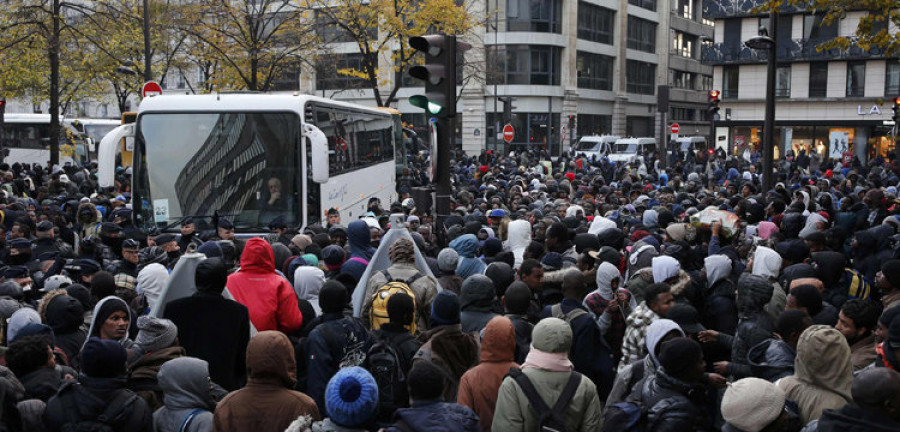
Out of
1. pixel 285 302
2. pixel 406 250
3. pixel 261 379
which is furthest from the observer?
pixel 406 250

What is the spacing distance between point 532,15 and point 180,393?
56125 millimetres

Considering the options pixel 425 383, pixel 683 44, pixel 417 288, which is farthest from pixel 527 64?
pixel 425 383

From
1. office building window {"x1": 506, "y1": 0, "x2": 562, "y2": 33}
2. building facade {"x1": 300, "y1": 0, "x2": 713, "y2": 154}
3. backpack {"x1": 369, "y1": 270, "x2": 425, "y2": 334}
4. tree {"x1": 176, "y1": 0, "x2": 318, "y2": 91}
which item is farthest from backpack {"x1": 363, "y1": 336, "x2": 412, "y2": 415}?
office building window {"x1": 506, "y1": 0, "x2": 562, "y2": 33}

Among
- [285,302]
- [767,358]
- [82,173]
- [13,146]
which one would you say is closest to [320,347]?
[285,302]

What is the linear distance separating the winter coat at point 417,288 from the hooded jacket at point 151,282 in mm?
1844

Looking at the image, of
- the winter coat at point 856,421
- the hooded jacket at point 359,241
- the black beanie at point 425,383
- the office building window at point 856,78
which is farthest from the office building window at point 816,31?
the black beanie at point 425,383

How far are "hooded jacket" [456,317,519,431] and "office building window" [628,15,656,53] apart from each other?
65952 millimetres

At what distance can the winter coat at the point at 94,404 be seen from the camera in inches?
178

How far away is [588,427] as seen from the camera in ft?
15.8

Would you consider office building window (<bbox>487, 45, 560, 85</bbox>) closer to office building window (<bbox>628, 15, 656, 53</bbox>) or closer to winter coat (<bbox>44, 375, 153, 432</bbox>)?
office building window (<bbox>628, 15, 656, 53</bbox>)

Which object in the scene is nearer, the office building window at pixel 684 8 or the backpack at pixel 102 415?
the backpack at pixel 102 415

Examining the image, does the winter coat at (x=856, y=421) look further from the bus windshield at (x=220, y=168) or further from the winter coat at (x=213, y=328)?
the bus windshield at (x=220, y=168)

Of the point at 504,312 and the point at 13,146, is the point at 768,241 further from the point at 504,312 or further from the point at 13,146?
the point at 13,146

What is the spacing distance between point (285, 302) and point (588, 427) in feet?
9.08
